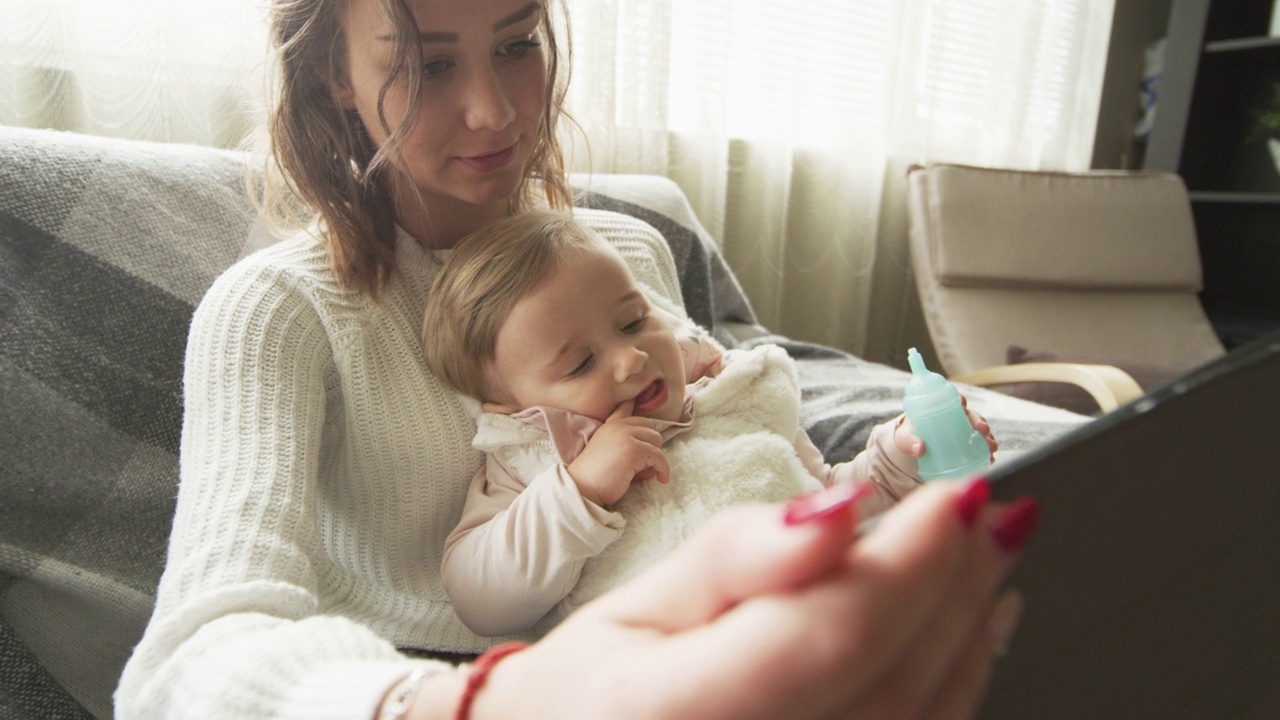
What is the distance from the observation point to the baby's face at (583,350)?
2.47 feet

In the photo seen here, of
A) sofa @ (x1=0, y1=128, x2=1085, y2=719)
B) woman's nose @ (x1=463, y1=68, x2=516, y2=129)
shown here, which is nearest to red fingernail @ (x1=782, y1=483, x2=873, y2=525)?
woman's nose @ (x1=463, y1=68, x2=516, y2=129)

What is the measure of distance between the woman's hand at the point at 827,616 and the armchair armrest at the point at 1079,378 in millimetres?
1355

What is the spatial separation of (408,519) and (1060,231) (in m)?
2.22

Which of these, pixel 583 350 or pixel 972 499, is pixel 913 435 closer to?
pixel 583 350

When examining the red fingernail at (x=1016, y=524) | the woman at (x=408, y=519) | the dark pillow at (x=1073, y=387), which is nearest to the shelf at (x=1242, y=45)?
the dark pillow at (x=1073, y=387)

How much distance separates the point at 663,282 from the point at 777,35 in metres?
1.31

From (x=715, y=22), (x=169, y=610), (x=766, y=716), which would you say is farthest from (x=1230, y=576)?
(x=715, y=22)

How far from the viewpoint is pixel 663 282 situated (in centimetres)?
114

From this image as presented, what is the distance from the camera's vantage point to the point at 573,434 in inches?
30.0

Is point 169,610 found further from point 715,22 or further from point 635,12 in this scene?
point 715,22

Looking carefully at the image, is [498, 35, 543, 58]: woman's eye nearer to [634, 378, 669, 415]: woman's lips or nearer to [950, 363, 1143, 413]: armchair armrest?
[634, 378, 669, 415]: woman's lips

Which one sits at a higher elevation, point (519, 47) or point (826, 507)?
point (519, 47)

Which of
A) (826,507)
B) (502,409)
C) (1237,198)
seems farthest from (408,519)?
(1237,198)

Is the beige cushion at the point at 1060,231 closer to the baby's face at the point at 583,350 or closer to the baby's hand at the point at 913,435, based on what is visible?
the baby's hand at the point at 913,435
